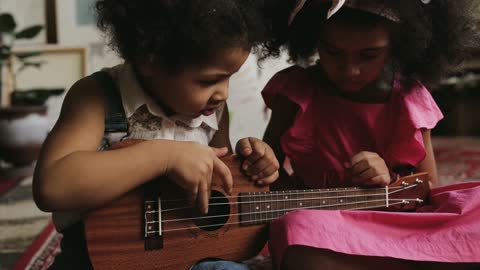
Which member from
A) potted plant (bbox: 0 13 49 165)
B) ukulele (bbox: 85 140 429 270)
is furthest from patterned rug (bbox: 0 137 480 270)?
ukulele (bbox: 85 140 429 270)

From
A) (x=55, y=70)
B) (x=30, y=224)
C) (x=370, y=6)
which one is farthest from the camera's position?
(x=55, y=70)

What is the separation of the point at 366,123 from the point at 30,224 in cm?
92

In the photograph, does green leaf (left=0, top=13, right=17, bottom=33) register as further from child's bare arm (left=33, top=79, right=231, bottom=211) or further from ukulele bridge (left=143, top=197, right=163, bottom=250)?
ukulele bridge (left=143, top=197, right=163, bottom=250)

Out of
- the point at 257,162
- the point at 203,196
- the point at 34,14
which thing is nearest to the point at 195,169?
the point at 203,196

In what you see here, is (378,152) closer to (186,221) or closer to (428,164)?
(428,164)

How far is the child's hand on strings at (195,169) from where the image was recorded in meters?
0.66

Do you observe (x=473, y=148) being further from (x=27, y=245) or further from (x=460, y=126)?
(x=27, y=245)

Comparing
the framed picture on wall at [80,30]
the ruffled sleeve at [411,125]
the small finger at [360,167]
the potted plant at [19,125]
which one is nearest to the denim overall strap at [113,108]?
the small finger at [360,167]

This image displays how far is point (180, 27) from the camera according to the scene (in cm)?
69

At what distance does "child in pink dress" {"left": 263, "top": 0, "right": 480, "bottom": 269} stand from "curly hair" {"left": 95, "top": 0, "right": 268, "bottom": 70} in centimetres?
17

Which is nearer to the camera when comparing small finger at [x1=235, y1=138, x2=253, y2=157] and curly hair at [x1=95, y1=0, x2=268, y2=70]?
curly hair at [x1=95, y1=0, x2=268, y2=70]

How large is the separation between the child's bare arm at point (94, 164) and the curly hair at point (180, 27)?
0.35ft

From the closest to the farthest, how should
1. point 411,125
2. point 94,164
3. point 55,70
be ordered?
point 94,164, point 411,125, point 55,70

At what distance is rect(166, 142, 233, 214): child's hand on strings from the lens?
66 cm
